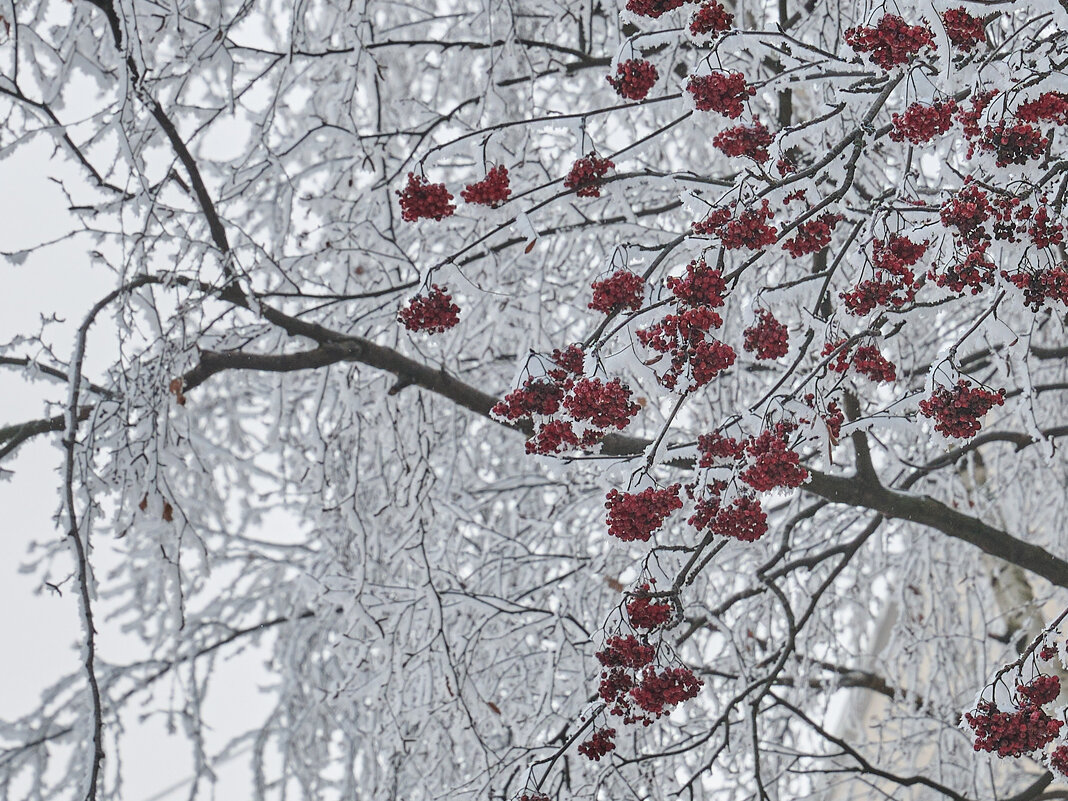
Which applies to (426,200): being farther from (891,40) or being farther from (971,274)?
(971,274)

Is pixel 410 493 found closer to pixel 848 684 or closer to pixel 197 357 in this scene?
pixel 197 357

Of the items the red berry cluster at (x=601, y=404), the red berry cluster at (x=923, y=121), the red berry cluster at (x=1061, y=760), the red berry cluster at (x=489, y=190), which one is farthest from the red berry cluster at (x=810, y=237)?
the red berry cluster at (x=1061, y=760)

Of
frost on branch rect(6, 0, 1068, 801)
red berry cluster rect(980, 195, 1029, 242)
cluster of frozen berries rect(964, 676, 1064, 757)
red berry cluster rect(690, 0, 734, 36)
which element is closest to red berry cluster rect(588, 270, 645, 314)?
frost on branch rect(6, 0, 1068, 801)

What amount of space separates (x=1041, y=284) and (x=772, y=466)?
0.55 metres

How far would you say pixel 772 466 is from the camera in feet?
6.18

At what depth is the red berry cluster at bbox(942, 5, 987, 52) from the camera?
1776mm

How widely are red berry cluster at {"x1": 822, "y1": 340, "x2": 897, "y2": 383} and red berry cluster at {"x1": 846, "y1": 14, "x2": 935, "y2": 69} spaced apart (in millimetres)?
546

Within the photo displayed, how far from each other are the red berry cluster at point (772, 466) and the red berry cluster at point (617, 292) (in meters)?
0.36

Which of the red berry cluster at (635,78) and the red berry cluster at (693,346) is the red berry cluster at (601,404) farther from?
the red berry cluster at (635,78)

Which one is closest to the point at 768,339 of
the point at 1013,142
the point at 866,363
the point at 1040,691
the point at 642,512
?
the point at 866,363

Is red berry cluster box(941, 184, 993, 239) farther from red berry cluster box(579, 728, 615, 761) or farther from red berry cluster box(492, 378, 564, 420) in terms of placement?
red berry cluster box(579, 728, 615, 761)

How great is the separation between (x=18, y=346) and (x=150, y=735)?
190 cm

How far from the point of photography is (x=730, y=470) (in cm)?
211

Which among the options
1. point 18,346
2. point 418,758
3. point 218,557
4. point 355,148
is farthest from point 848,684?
point 18,346
